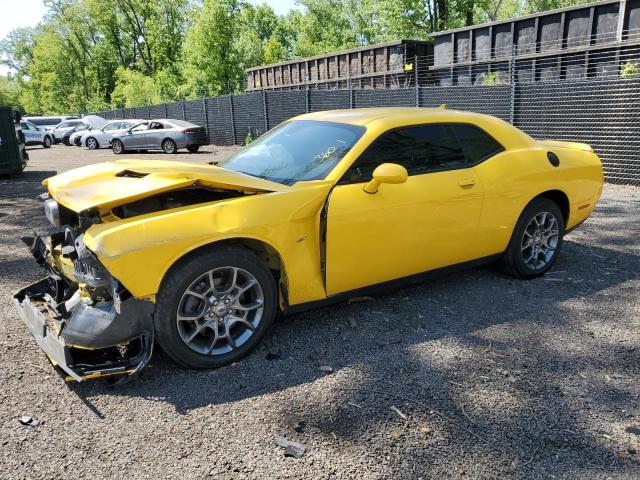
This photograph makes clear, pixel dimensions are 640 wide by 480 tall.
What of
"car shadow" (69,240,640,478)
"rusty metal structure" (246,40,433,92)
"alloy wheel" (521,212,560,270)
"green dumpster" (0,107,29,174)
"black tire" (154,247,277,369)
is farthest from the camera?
"rusty metal structure" (246,40,433,92)

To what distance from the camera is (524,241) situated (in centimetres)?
498

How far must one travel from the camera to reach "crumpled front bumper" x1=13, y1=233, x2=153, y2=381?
3064 millimetres

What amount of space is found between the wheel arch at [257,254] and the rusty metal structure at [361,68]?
12828 mm

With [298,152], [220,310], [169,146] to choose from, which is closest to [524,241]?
[298,152]

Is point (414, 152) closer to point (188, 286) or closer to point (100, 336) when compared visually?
point (188, 286)

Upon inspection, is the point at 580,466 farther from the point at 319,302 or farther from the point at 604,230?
the point at 604,230

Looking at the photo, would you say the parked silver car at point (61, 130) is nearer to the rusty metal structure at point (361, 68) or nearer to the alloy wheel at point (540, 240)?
the rusty metal structure at point (361, 68)

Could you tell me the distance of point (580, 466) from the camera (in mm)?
2533

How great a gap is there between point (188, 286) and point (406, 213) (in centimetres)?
170

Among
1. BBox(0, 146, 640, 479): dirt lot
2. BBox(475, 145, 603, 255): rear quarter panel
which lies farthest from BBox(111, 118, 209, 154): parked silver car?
BBox(475, 145, 603, 255): rear quarter panel

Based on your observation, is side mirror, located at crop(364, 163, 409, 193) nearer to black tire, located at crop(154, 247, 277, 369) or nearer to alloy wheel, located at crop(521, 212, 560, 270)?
black tire, located at crop(154, 247, 277, 369)

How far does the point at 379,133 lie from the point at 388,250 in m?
0.89

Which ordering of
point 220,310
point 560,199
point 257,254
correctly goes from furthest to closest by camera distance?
point 560,199, point 257,254, point 220,310

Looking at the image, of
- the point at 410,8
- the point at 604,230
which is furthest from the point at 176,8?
the point at 604,230
